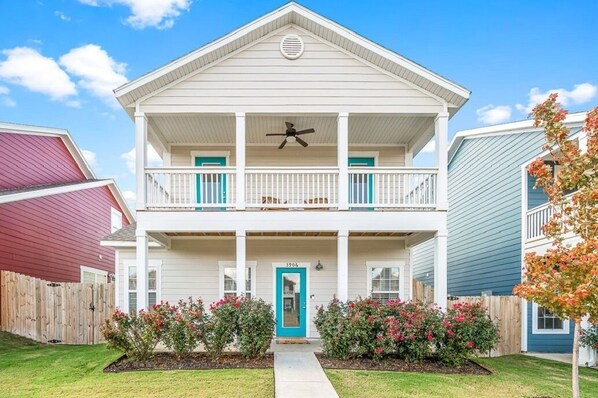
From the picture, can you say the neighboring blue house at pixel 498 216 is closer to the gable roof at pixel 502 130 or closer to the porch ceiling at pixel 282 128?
the gable roof at pixel 502 130

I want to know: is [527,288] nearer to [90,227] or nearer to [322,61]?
[322,61]

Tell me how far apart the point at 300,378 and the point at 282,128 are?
6453mm

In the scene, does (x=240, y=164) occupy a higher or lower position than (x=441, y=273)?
higher

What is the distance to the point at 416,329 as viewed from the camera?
833 centimetres

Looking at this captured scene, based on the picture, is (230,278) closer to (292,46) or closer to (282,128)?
(282,128)

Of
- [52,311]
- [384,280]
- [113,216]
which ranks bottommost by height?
[52,311]

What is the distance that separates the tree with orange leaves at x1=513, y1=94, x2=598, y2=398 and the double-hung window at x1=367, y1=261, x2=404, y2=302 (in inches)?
225

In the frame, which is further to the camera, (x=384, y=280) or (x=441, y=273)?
(x=384, y=280)

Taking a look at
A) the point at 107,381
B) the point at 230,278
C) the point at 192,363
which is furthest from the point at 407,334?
the point at 107,381

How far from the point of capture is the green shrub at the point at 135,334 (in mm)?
8328

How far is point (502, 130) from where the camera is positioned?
13.3m

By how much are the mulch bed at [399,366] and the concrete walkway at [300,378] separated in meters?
0.36

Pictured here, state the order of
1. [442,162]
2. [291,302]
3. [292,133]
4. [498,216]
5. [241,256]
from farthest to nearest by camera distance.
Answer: [498,216], [291,302], [292,133], [442,162], [241,256]

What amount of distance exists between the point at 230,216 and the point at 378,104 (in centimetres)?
427
